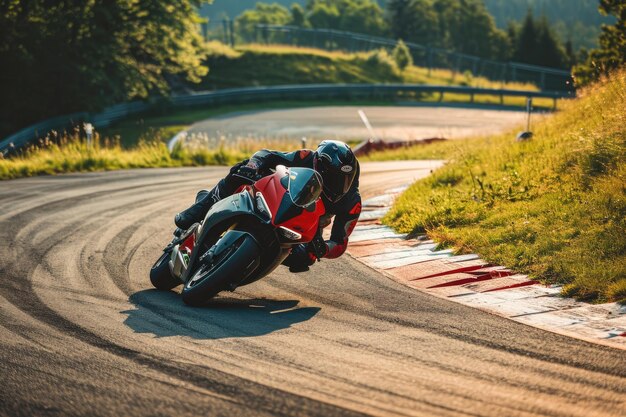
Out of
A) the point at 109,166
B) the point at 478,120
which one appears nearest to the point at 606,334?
the point at 109,166

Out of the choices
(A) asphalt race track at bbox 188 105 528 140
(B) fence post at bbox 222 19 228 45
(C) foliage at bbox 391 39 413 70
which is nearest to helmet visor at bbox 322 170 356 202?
(A) asphalt race track at bbox 188 105 528 140

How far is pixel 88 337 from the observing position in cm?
663

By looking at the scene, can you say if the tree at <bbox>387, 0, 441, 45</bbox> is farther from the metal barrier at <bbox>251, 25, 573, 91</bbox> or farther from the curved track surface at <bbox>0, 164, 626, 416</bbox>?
the curved track surface at <bbox>0, 164, 626, 416</bbox>

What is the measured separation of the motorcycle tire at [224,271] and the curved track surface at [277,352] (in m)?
0.21

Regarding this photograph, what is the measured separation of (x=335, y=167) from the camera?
808 cm

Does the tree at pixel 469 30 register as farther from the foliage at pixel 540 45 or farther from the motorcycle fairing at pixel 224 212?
the motorcycle fairing at pixel 224 212

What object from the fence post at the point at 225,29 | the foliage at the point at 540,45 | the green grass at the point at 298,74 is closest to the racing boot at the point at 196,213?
the green grass at the point at 298,74

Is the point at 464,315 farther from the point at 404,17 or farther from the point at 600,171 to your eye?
the point at 404,17

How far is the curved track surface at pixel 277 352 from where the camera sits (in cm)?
527

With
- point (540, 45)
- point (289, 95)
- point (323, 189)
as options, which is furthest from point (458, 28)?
point (323, 189)

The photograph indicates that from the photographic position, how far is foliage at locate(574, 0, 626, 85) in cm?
2188

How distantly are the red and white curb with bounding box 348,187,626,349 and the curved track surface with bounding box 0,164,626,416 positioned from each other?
33cm

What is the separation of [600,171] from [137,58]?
30091mm

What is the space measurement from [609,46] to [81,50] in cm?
2127
